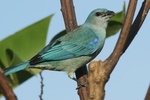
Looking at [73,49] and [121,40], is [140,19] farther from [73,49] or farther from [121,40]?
[73,49]

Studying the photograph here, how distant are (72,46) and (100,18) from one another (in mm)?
581

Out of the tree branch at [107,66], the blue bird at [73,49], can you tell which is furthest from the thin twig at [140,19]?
the blue bird at [73,49]

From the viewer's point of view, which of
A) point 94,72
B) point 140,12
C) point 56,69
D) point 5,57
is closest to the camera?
point 94,72

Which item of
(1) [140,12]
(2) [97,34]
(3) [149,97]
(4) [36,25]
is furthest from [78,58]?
(3) [149,97]

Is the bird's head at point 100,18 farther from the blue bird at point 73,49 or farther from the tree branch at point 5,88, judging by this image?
the tree branch at point 5,88

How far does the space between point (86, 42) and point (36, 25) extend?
4.64 ft

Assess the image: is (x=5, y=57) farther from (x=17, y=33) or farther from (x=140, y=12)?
(x=140, y=12)

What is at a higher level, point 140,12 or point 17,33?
point 140,12

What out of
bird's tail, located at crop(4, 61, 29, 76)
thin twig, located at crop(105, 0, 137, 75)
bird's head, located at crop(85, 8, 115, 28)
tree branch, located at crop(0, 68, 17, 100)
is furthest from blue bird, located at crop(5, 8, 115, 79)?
tree branch, located at crop(0, 68, 17, 100)

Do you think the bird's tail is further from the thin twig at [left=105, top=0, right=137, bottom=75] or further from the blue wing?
the thin twig at [left=105, top=0, right=137, bottom=75]

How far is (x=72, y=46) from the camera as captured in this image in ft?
12.9

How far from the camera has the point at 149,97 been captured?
1279mm

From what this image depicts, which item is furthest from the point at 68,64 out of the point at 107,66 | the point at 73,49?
the point at 107,66

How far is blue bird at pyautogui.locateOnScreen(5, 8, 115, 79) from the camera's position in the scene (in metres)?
3.62
